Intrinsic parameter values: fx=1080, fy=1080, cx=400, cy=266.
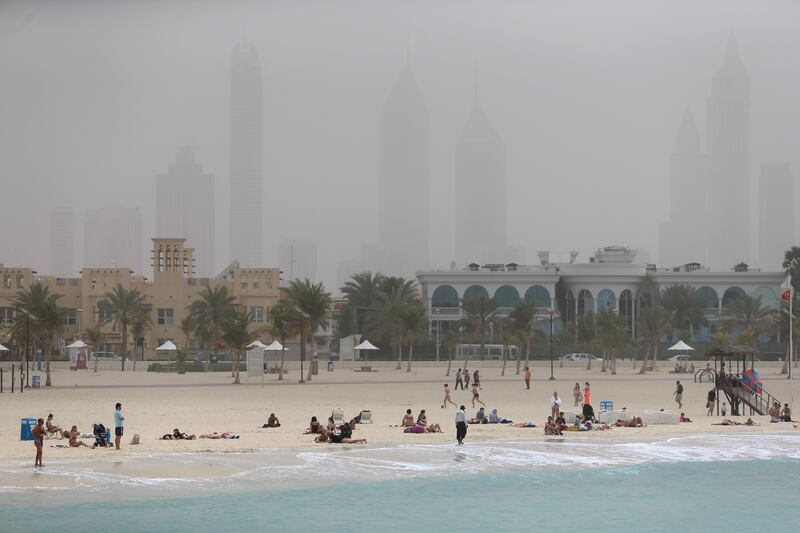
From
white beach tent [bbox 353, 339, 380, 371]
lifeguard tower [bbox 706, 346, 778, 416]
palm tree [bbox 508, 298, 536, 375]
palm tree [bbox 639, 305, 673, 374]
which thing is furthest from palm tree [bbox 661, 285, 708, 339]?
lifeguard tower [bbox 706, 346, 778, 416]

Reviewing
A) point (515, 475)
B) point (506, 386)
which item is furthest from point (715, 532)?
point (506, 386)

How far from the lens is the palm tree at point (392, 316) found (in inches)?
2926

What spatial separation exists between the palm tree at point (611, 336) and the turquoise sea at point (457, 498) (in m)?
40.8

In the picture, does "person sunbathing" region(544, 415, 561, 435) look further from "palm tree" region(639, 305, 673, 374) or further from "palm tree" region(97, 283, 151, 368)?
"palm tree" region(97, 283, 151, 368)

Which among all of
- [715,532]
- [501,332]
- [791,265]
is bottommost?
[715,532]

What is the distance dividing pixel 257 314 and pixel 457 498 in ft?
217

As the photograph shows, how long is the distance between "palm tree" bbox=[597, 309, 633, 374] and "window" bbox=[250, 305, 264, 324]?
1119 inches

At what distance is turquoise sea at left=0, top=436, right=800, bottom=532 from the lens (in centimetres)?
2225

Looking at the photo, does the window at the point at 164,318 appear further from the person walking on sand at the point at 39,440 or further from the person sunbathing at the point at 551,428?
the person walking on sand at the point at 39,440

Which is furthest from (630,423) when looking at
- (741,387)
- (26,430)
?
(26,430)

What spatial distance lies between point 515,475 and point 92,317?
69.5 m

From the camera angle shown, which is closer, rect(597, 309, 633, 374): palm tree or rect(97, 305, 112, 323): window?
rect(597, 309, 633, 374): palm tree

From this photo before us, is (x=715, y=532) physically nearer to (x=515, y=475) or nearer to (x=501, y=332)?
(x=515, y=475)

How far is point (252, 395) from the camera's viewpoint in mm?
46906
